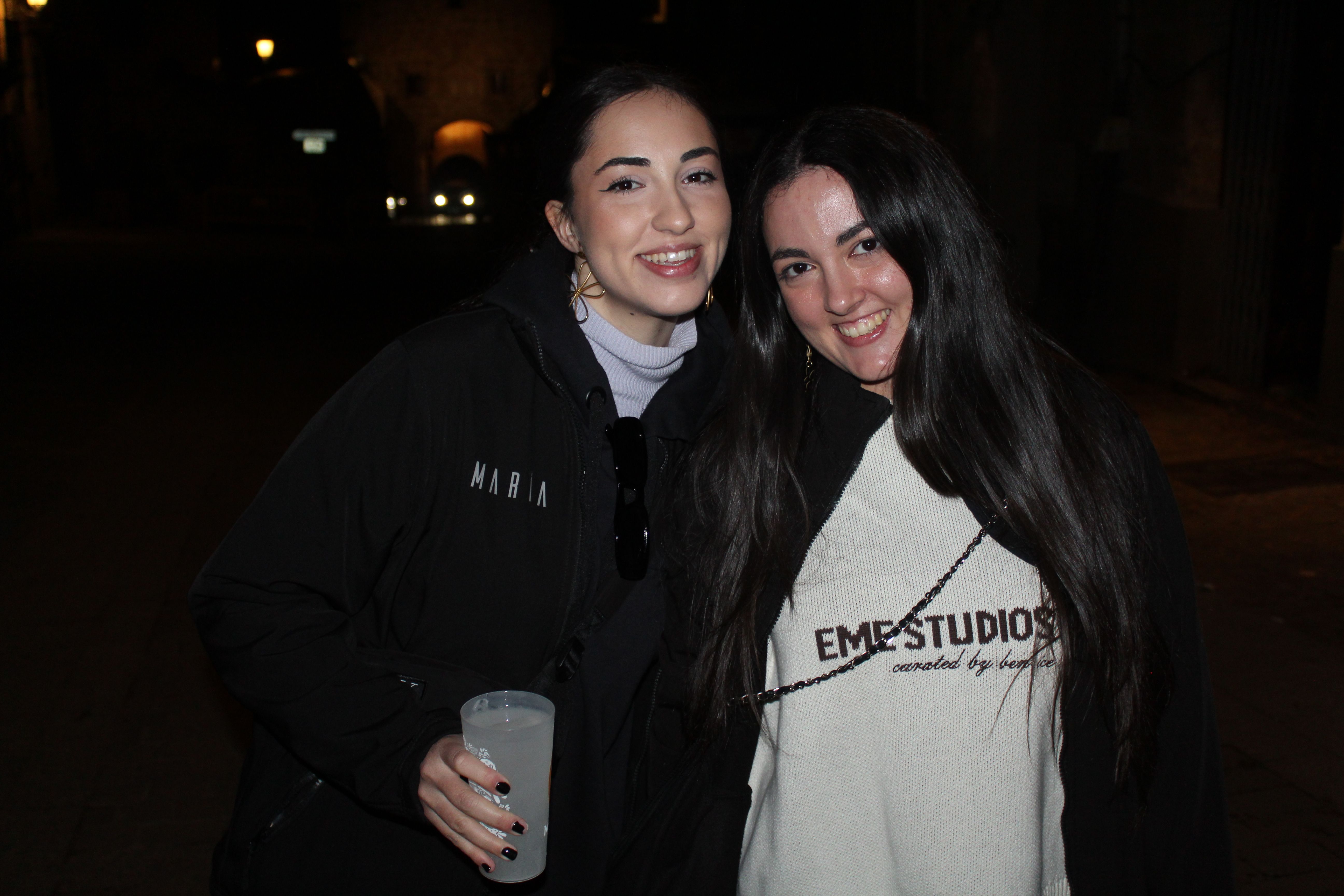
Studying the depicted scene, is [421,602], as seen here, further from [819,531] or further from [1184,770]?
[1184,770]

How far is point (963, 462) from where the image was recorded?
2070 millimetres

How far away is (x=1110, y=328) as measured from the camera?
1062 centimetres

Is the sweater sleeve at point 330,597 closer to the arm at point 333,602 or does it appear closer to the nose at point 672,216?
the arm at point 333,602

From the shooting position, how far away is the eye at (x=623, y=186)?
90.4 inches

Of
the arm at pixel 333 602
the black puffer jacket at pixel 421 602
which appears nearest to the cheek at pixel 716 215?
the black puffer jacket at pixel 421 602

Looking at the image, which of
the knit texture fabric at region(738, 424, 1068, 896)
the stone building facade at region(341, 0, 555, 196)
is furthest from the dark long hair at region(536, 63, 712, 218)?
the stone building facade at region(341, 0, 555, 196)

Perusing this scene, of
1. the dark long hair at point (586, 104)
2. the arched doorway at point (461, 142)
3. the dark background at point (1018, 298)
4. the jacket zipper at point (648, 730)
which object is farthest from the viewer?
the arched doorway at point (461, 142)

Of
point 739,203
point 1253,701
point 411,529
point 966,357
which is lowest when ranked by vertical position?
point 1253,701

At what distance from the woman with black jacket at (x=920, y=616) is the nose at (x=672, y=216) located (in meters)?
0.17

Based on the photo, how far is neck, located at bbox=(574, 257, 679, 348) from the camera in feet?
7.66

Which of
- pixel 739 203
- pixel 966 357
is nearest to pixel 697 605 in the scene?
pixel 966 357

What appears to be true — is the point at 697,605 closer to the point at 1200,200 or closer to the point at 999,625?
the point at 999,625

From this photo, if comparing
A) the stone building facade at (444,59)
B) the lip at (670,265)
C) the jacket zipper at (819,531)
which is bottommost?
the jacket zipper at (819,531)

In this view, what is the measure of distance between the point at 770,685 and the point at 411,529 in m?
0.66
